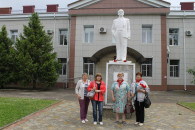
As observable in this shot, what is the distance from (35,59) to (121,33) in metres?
10.5

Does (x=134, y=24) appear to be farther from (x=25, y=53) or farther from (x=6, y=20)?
(x=6, y=20)

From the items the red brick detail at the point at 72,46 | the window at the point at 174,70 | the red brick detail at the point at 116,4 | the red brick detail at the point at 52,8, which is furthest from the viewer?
the red brick detail at the point at 52,8

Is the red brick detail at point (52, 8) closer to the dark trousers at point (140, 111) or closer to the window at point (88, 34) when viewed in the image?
the window at point (88, 34)

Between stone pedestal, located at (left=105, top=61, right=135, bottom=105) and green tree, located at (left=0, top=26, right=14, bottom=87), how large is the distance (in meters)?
11.7

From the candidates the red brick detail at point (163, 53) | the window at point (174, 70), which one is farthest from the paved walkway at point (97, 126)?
the window at point (174, 70)

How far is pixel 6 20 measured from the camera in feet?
63.3

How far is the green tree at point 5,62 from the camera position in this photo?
49.1 feet

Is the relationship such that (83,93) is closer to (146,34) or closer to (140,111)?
(140,111)

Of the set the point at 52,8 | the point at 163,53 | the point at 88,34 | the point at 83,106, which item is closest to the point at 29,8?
the point at 52,8

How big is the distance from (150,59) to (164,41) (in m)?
2.09

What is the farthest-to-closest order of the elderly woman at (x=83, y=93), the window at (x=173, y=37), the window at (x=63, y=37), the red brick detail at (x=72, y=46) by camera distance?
the window at (x=63, y=37)
the window at (x=173, y=37)
the red brick detail at (x=72, y=46)
the elderly woman at (x=83, y=93)

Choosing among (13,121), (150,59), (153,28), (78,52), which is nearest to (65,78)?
(78,52)

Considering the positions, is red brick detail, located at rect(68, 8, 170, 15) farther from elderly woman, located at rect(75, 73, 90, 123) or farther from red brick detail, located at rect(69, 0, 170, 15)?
elderly woman, located at rect(75, 73, 90, 123)

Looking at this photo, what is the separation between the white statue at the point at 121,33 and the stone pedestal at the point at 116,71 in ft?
1.38
